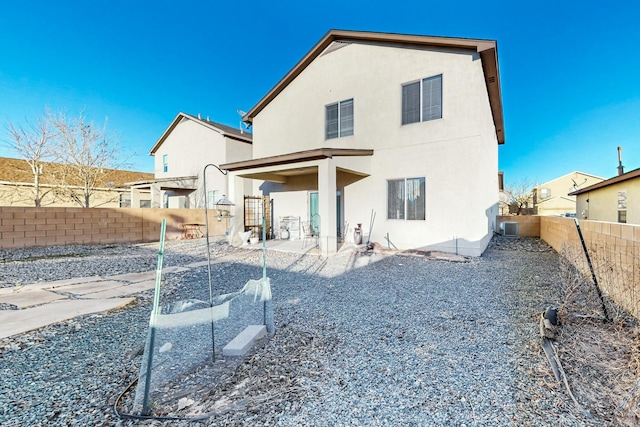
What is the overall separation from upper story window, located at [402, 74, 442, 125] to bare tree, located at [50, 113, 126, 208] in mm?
16141

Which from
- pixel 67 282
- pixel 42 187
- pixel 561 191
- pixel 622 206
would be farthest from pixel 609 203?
pixel 42 187

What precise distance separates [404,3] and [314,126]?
639cm

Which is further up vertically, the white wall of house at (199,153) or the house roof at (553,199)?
the white wall of house at (199,153)

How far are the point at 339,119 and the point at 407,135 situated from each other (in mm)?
2965

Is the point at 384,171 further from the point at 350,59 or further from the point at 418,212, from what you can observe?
the point at 350,59

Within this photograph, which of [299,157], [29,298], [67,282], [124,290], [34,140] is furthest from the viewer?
[34,140]

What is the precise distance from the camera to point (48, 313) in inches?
156

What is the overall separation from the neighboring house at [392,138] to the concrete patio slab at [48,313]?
5660 millimetres

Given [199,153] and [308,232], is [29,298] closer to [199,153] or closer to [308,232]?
[308,232]

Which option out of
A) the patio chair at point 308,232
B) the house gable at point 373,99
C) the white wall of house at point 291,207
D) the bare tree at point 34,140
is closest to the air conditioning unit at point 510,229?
the house gable at point 373,99

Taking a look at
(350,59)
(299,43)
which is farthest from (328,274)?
(299,43)

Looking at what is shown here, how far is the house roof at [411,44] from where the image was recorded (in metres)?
8.13

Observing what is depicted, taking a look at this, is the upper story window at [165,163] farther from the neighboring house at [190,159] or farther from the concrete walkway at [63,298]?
the concrete walkway at [63,298]

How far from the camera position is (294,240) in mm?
11938
